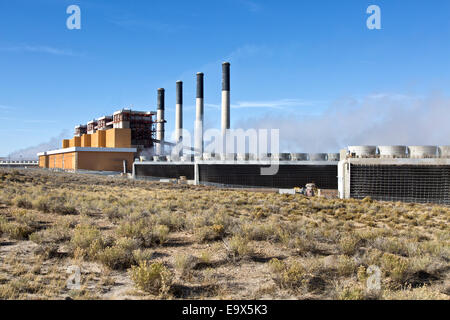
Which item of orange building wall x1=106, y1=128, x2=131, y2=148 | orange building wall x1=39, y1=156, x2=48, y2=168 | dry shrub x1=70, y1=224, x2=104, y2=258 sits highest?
orange building wall x1=106, y1=128, x2=131, y2=148

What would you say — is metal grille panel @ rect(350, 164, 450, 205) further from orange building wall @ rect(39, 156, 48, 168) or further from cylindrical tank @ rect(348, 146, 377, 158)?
orange building wall @ rect(39, 156, 48, 168)

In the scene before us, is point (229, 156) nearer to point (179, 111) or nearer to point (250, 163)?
point (250, 163)

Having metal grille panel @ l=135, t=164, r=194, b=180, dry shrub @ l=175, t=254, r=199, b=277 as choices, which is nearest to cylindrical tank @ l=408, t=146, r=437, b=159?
dry shrub @ l=175, t=254, r=199, b=277

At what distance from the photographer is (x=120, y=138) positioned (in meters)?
60.7

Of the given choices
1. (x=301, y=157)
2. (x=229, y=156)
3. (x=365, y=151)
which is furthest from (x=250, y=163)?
(x=365, y=151)

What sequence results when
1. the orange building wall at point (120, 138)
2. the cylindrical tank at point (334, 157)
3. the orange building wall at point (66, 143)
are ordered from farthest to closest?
1. the orange building wall at point (66, 143)
2. the orange building wall at point (120, 138)
3. the cylindrical tank at point (334, 157)

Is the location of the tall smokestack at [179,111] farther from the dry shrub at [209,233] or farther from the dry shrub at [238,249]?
the dry shrub at [238,249]

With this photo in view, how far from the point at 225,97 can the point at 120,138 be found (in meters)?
20.1

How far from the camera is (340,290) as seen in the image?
6672mm

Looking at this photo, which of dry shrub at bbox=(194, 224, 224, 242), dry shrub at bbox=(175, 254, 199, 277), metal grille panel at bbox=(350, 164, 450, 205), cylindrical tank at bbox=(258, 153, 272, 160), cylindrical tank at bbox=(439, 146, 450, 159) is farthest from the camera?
cylindrical tank at bbox=(258, 153, 272, 160)

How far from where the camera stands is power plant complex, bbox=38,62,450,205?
27078 mm

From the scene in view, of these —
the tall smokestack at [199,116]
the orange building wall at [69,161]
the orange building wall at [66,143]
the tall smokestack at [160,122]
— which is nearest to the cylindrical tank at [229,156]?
the tall smokestack at [199,116]

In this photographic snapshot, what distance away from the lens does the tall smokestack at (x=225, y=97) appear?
56.7m
